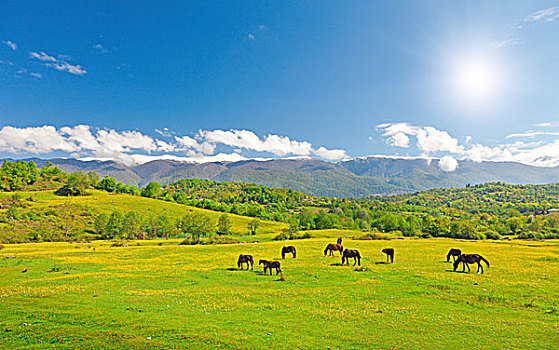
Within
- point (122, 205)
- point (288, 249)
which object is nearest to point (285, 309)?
point (288, 249)

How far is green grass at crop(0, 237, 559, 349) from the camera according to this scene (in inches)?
451

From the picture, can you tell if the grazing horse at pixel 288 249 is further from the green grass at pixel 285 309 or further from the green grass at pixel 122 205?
the green grass at pixel 122 205

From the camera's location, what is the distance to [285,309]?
1642 cm

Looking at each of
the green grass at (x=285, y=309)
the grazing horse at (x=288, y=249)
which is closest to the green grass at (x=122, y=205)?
the grazing horse at (x=288, y=249)

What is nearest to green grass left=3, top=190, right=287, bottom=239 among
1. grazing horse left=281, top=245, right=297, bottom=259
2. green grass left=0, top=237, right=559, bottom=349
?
grazing horse left=281, top=245, right=297, bottom=259

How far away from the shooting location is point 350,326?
545 inches

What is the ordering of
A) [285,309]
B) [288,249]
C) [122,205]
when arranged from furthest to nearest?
[122,205] < [288,249] < [285,309]

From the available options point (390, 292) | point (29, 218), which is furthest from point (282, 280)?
point (29, 218)

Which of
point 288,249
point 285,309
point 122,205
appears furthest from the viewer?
point 122,205

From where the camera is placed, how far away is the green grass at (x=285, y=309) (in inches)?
451

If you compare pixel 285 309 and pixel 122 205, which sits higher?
pixel 122 205

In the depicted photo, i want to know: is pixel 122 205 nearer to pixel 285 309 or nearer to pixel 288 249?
pixel 288 249

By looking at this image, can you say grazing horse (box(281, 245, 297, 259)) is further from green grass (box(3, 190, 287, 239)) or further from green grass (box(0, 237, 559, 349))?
green grass (box(3, 190, 287, 239))

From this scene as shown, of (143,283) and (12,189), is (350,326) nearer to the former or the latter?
(143,283)
